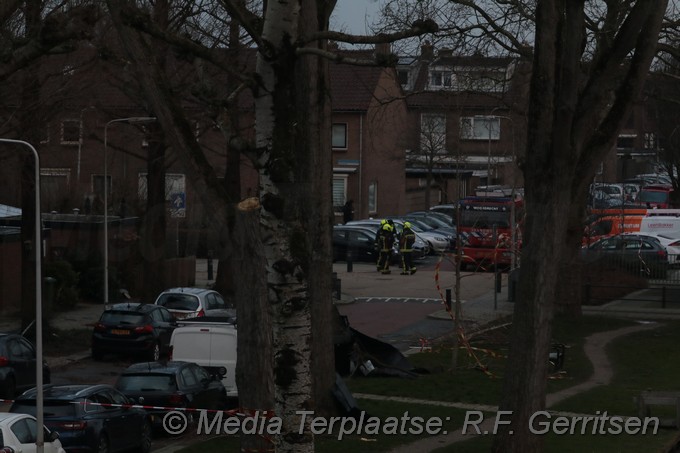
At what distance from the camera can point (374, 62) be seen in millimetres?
9086

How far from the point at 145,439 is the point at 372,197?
4931 cm

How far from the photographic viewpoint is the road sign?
1630 inches

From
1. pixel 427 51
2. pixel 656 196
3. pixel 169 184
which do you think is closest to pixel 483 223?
pixel 169 184

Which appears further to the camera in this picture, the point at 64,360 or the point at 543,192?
the point at 64,360

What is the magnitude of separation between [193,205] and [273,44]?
3824cm

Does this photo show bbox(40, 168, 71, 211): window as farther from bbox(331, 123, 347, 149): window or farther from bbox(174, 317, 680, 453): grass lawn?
bbox(174, 317, 680, 453): grass lawn

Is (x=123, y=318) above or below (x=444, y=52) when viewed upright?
below

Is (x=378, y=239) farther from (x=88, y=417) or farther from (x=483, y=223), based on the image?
(x=88, y=417)

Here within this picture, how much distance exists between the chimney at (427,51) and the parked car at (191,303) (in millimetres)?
8949

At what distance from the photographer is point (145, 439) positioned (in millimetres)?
16859

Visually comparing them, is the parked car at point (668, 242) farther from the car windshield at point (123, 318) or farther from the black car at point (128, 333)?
the car windshield at point (123, 318)

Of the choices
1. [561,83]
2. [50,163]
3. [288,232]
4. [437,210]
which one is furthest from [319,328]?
[437,210]

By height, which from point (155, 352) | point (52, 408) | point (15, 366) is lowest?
point (155, 352)

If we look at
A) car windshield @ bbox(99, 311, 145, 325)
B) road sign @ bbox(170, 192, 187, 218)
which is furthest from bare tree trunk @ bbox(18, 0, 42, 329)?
road sign @ bbox(170, 192, 187, 218)
